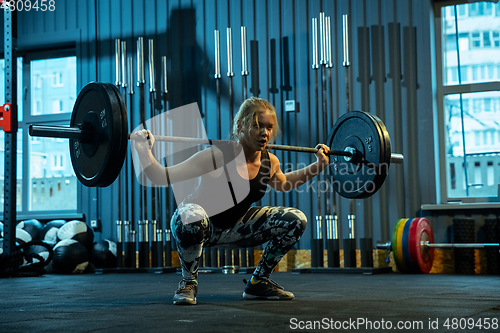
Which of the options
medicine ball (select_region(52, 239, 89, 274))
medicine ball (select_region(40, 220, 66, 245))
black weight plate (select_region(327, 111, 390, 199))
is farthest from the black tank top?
medicine ball (select_region(40, 220, 66, 245))

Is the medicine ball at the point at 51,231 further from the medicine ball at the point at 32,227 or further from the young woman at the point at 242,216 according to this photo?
the young woman at the point at 242,216

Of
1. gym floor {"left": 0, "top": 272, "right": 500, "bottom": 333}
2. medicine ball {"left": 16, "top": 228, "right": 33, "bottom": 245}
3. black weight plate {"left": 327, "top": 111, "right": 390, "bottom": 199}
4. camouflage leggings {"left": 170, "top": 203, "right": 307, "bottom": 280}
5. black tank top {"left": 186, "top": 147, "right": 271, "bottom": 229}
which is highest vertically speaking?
black weight plate {"left": 327, "top": 111, "right": 390, "bottom": 199}

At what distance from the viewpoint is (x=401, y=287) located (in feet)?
9.77

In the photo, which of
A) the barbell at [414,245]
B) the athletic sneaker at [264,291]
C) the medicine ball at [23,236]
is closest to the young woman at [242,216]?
the athletic sneaker at [264,291]

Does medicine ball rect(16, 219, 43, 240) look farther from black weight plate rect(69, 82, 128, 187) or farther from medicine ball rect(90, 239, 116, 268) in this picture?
black weight plate rect(69, 82, 128, 187)

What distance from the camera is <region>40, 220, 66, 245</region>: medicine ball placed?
521 cm

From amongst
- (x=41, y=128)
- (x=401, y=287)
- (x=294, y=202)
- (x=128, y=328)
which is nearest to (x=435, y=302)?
(x=401, y=287)

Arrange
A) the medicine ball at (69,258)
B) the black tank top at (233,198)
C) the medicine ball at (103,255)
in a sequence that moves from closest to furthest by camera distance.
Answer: the black tank top at (233,198)
the medicine ball at (69,258)
the medicine ball at (103,255)

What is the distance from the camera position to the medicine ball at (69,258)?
4746mm

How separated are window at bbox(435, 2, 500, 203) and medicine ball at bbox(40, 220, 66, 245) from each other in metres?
3.60

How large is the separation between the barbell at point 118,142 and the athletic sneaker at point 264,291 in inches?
23.7

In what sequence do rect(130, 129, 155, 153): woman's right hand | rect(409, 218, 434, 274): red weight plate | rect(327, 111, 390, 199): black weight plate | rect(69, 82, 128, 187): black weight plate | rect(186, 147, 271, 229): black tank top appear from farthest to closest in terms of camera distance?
rect(409, 218, 434, 274): red weight plate → rect(327, 111, 390, 199): black weight plate → rect(186, 147, 271, 229): black tank top → rect(69, 82, 128, 187): black weight plate → rect(130, 129, 155, 153): woman's right hand

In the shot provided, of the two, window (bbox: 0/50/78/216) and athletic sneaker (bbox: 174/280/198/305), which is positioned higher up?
window (bbox: 0/50/78/216)

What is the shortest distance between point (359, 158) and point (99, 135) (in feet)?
4.26
